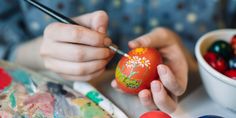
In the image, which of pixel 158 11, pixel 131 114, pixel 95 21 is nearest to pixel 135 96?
pixel 131 114

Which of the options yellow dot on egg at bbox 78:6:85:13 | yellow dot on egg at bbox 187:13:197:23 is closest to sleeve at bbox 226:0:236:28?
yellow dot on egg at bbox 187:13:197:23

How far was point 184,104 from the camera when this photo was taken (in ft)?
2.13

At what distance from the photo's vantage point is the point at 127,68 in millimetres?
557

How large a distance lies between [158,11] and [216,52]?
211 mm

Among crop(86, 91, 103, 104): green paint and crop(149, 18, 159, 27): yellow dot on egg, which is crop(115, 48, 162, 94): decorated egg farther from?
crop(149, 18, 159, 27): yellow dot on egg

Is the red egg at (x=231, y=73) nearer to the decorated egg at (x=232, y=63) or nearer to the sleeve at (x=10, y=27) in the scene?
the decorated egg at (x=232, y=63)

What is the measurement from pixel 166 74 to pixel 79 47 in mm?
152

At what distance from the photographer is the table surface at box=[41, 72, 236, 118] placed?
624 millimetres

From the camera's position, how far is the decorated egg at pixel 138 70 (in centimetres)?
55

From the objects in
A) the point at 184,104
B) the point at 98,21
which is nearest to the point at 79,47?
the point at 98,21

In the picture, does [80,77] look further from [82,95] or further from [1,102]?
[1,102]

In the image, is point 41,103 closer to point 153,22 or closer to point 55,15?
point 55,15

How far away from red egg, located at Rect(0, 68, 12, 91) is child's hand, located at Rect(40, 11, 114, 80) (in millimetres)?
76

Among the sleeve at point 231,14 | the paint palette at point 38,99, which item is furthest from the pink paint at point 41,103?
the sleeve at point 231,14
